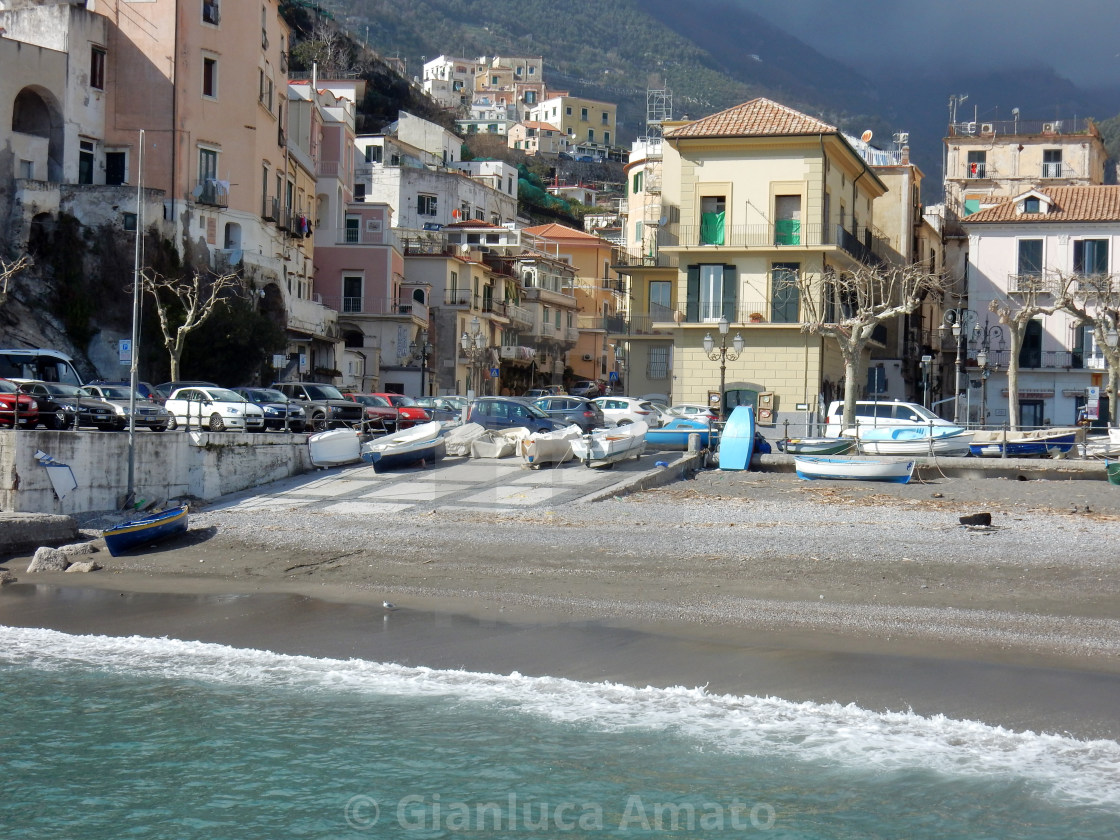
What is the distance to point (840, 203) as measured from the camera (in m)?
50.6

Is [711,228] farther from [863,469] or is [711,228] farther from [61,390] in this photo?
[61,390]

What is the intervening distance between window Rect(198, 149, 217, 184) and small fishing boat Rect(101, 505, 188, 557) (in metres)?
29.0

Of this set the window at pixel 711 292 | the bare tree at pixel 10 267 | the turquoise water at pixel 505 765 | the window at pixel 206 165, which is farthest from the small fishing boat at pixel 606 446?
the window at pixel 206 165

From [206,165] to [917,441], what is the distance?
31.3m

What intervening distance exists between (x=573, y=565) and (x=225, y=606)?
5.32 metres

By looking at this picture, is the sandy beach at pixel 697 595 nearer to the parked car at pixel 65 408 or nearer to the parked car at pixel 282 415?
the parked car at pixel 65 408

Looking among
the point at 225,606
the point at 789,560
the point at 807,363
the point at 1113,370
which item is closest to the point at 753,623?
the point at 789,560

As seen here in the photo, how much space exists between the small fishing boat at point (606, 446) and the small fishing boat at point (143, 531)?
929cm

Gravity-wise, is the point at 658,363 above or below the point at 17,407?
above

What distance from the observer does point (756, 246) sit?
48031 mm

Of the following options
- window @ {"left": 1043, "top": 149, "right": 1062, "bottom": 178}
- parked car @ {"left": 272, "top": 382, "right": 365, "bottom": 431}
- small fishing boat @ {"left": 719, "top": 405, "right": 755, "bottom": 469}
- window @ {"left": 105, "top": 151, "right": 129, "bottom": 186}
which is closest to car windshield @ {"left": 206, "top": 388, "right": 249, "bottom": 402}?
parked car @ {"left": 272, "top": 382, "right": 365, "bottom": 431}

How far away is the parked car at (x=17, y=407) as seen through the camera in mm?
25672

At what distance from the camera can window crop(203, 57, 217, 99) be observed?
4866cm

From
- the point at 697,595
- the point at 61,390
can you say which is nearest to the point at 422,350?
the point at 61,390
